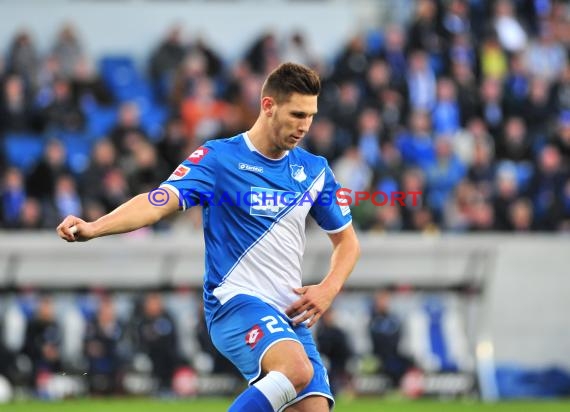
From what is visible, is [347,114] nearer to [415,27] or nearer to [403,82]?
[403,82]

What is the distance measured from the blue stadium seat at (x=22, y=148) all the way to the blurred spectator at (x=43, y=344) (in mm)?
2903

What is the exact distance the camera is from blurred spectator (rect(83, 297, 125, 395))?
55.6 feet

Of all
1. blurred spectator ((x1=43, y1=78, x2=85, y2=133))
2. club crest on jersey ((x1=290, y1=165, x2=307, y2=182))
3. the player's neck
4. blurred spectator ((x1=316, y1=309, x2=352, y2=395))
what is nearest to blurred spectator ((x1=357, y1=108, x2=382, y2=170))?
blurred spectator ((x1=316, y1=309, x2=352, y2=395))

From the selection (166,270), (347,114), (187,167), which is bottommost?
(166,270)

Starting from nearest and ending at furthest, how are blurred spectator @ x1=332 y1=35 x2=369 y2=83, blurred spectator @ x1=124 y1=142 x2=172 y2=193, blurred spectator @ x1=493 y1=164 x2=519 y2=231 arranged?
1. blurred spectator @ x1=124 y1=142 x2=172 y2=193
2. blurred spectator @ x1=493 y1=164 x2=519 y2=231
3. blurred spectator @ x1=332 y1=35 x2=369 y2=83

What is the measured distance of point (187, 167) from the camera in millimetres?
7578

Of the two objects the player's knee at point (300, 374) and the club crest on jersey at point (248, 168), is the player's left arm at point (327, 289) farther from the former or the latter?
the club crest on jersey at point (248, 168)

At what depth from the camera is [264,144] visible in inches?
306

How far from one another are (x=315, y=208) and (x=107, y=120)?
12.6 m

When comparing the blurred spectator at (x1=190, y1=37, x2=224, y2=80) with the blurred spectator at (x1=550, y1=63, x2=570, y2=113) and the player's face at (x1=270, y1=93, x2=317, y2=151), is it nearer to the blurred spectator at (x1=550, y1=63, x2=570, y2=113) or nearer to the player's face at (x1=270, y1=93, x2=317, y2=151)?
the blurred spectator at (x1=550, y1=63, x2=570, y2=113)

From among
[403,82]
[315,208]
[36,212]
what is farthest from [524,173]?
[315,208]

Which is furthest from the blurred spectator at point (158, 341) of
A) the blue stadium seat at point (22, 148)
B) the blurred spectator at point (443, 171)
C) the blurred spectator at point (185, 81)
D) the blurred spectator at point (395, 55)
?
the blurred spectator at point (395, 55)

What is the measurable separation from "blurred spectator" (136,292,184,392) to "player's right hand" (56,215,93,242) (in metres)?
10.6

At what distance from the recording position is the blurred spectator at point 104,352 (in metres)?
16.9
